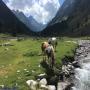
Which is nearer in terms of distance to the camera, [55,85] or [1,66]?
[55,85]

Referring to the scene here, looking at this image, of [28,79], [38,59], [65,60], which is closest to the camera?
[28,79]

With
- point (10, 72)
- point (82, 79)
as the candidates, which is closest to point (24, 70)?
point (10, 72)

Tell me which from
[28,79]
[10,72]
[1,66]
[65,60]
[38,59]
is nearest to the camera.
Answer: [28,79]

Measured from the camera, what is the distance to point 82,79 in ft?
140

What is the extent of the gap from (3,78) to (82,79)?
10090 mm

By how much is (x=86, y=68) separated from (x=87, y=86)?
13402 mm

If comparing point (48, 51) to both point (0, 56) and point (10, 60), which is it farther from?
point (0, 56)

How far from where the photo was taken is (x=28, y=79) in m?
36.6

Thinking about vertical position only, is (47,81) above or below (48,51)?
below

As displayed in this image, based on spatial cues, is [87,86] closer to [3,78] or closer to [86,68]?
[3,78]

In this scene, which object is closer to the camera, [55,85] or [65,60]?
[55,85]

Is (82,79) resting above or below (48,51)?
below

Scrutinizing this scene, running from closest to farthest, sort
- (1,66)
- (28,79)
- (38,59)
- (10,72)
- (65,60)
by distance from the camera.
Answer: (28,79)
(10,72)
(1,66)
(38,59)
(65,60)

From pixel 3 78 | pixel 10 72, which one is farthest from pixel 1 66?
pixel 3 78
